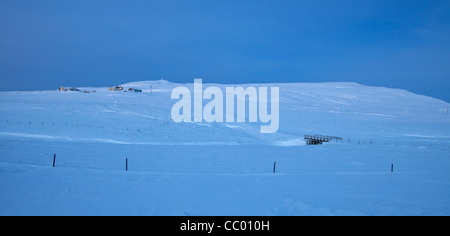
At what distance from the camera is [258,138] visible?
115 ft

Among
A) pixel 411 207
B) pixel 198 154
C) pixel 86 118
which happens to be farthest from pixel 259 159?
pixel 86 118

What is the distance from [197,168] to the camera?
58.0ft

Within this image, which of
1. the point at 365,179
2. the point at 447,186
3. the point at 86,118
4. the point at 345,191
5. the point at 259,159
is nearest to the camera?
the point at 345,191

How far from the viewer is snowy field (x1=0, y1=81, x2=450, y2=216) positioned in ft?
30.8

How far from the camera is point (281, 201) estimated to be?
9977 millimetres

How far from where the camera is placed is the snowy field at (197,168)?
938cm

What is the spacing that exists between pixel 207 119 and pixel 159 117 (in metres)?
7.25

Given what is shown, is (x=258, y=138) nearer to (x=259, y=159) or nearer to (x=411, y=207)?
(x=259, y=159)

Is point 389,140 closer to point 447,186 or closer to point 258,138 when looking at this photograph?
point 258,138

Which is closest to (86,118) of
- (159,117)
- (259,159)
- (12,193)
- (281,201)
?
(159,117)

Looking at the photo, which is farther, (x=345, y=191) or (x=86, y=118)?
(x=86, y=118)

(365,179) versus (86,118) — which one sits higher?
(86,118)
